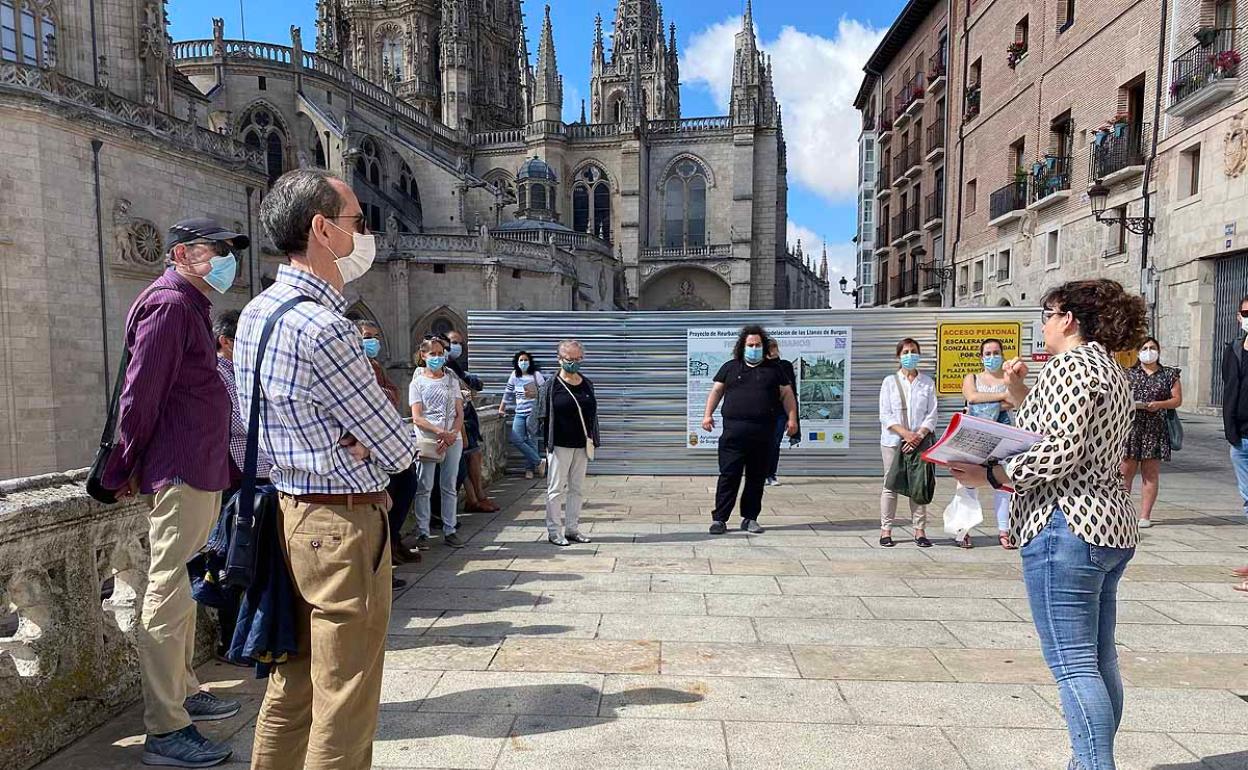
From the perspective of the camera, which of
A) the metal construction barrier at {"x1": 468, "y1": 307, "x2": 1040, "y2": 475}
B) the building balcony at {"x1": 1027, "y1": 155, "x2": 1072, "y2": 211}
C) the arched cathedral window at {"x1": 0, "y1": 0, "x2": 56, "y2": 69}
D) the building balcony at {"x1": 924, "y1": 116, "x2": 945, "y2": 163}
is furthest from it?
the building balcony at {"x1": 924, "y1": 116, "x2": 945, "y2": 163}

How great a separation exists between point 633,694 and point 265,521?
2110 mm

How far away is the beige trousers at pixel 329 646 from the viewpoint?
203cm

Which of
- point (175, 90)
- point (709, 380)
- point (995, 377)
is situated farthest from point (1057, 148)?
point (175, 90)

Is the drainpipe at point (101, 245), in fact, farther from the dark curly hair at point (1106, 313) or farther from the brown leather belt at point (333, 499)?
the dark curly hair at point (1106, 313)

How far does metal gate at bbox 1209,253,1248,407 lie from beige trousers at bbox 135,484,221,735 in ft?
53.2

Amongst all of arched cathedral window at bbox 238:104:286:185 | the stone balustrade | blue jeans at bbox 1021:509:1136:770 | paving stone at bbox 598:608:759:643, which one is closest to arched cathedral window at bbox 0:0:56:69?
arched cathedral window at bbox 238:104:286:185

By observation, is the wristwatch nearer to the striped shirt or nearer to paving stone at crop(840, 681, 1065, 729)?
paving stone at crop(840, 681, 1065, 729)

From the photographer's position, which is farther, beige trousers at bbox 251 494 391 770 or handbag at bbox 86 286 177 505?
handbag at bbox 86 286 177 505

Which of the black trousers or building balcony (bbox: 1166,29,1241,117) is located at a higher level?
building balcony (bbox: 1166,29,1241,117)

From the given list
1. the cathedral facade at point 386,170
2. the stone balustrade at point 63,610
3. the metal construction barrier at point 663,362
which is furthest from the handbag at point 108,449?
the cathedral facade at point 386,170

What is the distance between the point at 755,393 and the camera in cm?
685

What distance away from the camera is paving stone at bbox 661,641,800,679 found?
149 inches

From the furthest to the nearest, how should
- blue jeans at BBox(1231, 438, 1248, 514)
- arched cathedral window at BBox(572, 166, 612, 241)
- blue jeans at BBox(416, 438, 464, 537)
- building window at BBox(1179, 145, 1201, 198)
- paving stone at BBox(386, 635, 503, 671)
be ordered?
arched cathedral window at BBox(572, 166, 612, 241) → building window at BBox(1179, 145, 1201, 198) → blue jeans at BBox(416, 438, 464, 537) → blue jeans at BBox(1231, 438, 1248, 514) → paving stone at BBox(386, 635, 503, 671)

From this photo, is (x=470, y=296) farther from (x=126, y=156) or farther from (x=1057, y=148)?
(x=1057, y=148)
